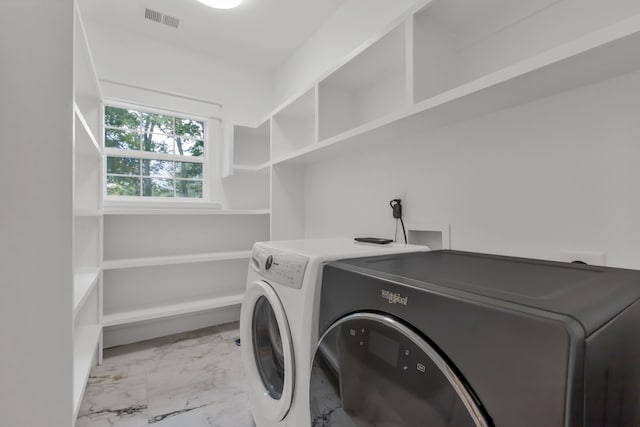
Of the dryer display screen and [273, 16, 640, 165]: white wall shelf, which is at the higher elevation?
[273, 16, 640, 165]: white wall shelf

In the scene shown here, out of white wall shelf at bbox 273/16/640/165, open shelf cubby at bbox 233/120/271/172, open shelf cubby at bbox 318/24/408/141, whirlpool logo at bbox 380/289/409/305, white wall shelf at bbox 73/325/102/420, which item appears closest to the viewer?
whirlpool logo at bbox 380/289/409/305

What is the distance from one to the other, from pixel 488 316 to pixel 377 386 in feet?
1.06

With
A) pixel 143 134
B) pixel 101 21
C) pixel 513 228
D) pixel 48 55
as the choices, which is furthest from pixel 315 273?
pixel 101 21

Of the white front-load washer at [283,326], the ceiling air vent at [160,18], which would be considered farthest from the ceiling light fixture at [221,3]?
the white front-load washer at [283,326]

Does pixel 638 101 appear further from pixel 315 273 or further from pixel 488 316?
pixel 315 273

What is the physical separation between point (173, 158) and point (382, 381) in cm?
279

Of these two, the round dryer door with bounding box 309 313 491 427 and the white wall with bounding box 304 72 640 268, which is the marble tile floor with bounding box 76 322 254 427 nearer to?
the round dryer door with bounding box 309 313 491 427

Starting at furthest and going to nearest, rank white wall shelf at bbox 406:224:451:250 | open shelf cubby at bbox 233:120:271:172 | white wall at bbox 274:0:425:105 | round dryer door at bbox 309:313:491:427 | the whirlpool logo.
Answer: open shelf cubby at bbox 233:120:271:172 < white wall at bbox 274:0:425:105 < white wall shelf at bbox 406:224:451:250 < the whirlpool logo < round dryer door at bbox 309:313:491:427

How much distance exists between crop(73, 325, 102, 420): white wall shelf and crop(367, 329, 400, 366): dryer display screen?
122 cm

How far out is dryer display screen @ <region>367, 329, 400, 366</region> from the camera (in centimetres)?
61

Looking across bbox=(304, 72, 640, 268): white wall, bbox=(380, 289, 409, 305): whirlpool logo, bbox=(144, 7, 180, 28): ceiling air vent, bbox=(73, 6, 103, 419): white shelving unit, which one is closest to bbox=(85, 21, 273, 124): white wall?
bbox=(144, 7, 180, 28): ceiling air vent

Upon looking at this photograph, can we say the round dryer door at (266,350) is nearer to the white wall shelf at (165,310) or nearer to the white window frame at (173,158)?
the white wall shelf at (165,310)

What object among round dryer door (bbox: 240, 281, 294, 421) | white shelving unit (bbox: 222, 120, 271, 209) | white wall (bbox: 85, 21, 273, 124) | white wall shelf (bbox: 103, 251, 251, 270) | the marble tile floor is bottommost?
the marble tile floor

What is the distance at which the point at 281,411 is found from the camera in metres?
0.99
